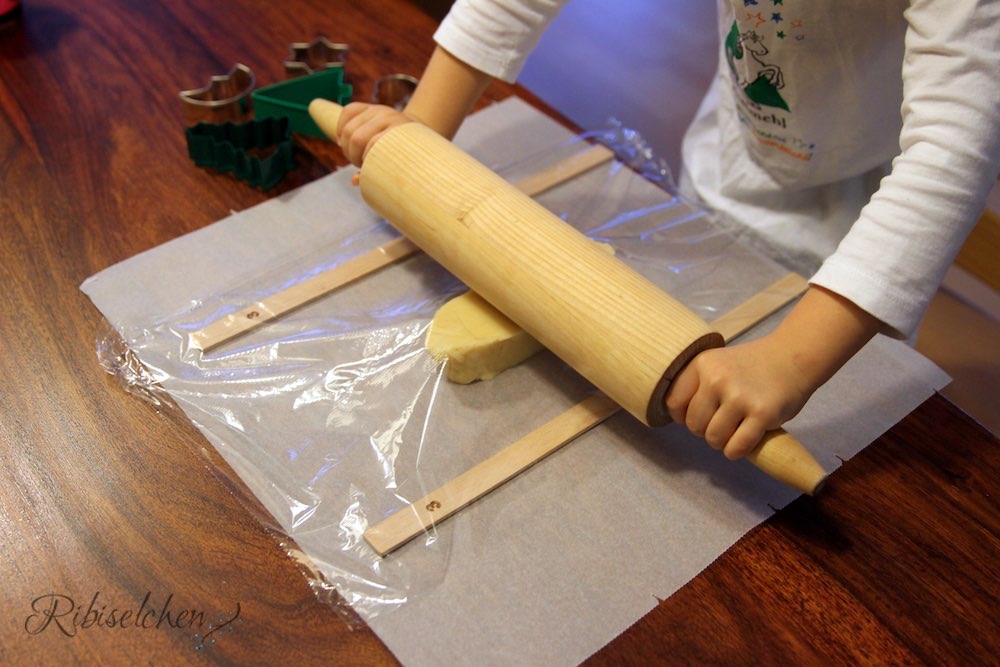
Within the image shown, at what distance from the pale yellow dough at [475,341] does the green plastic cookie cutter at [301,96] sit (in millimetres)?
339

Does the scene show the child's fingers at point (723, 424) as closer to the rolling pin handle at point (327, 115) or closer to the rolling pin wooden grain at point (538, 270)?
the rolling pin wooden grain at point (538, 270)

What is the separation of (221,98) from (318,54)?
0.14 metres

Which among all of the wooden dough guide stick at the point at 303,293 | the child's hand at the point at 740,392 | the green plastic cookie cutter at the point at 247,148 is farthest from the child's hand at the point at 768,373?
the green plastic cookie cutter at the point at 247,148

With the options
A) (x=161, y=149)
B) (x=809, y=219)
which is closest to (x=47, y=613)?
(x=161, y=149)

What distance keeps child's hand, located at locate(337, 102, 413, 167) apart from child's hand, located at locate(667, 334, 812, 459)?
365mm

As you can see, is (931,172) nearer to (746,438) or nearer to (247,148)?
(746,438)

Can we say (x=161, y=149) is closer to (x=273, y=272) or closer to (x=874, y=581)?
(x=273, y=272)

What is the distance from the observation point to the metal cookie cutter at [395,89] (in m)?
1.04

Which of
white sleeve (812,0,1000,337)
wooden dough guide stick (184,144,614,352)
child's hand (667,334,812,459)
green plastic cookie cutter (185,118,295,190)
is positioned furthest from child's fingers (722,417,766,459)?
green plastic cookie cutter (185,118,295,190)

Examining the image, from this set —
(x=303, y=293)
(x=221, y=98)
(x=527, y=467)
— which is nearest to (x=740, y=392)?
(x=527, y=467)

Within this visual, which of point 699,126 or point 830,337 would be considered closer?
point 830,337

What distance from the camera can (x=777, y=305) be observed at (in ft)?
2.69

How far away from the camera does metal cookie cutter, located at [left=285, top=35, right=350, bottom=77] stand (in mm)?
1060

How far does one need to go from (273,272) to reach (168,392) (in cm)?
16
